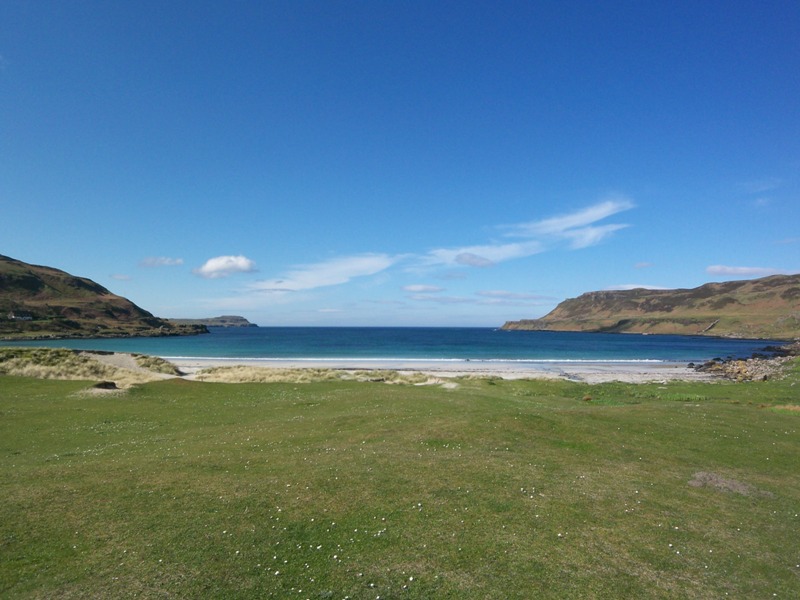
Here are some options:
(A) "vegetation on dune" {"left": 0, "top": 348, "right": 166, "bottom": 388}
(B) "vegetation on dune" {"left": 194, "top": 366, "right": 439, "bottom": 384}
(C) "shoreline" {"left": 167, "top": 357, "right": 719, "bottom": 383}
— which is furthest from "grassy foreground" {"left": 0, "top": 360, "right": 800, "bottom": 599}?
(C) "shoreline" {"left": 167, "top": 357, "right": 719, "bottom": 383}

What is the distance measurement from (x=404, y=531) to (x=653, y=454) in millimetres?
12160

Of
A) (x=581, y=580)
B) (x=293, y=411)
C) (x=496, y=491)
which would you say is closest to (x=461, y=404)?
(x=293, y=411)

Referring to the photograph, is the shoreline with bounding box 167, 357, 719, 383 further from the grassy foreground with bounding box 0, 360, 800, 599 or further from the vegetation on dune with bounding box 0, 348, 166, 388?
the grassy foreground with bounding box 0, 360, 800, 599

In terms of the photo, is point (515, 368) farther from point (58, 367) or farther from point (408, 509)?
point (408, 509)

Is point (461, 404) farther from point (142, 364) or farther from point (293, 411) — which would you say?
point (142, 364)

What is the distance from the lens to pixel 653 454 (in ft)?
57.7

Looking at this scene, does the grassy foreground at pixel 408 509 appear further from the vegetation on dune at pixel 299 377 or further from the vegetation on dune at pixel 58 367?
the vegetation on dune at pixel 299 377

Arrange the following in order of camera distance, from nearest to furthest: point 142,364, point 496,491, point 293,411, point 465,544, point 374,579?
point 374,579 → point 465,544 → point 496,491 → point 293,411 → point 142,364

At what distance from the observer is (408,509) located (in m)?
11.8

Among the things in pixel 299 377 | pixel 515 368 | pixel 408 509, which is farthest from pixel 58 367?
pixel 515 368

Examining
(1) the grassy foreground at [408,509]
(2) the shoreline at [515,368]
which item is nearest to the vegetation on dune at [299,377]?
(2) the shoreline at [515,368]

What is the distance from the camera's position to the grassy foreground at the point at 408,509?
29.1 feet

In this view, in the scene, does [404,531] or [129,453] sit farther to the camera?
[129,453]

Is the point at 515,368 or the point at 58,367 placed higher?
the point at 58,367
